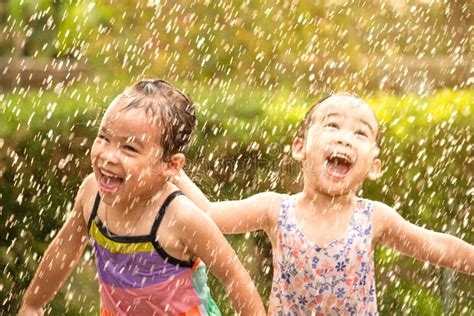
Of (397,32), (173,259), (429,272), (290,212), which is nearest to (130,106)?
(173,259)

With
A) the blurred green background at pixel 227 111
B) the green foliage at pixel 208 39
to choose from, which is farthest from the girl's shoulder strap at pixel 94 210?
the green foliage at pixel 208 39

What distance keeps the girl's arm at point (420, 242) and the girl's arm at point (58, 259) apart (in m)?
1.24

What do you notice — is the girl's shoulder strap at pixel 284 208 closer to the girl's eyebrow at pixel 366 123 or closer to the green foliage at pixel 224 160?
the girl's eyebrow at pixel 366 123

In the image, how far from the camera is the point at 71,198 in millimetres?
5602

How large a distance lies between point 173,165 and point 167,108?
0.23 m

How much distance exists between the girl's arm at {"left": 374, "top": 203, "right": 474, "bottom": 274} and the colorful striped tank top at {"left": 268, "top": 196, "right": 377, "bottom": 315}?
77mm

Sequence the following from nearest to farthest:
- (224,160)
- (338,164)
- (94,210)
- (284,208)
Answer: (94,210) < (338,164) < (284,208) < (224,160)

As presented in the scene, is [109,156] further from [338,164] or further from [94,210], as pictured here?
[338,164]

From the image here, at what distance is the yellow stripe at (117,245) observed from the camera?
3.60 meters

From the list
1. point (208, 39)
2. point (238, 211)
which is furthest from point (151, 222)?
point (208, 39)

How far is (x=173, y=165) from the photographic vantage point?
366 cm

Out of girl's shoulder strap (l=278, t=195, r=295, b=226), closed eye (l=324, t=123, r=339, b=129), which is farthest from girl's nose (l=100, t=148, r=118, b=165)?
closed eye (l=324, t=123, r=339, b=129)

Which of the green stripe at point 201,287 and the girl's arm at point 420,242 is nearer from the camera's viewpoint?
the green stripe at point 201,287

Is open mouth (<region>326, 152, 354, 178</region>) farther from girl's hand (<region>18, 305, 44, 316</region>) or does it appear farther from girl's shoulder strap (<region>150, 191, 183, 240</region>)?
girl's hand (<region>18, 305, 44, 316</region>)
